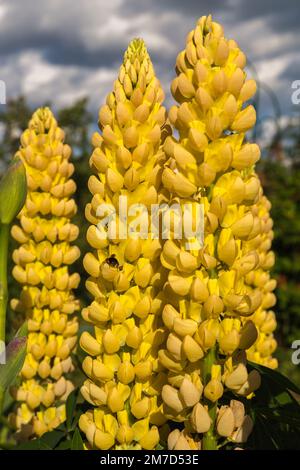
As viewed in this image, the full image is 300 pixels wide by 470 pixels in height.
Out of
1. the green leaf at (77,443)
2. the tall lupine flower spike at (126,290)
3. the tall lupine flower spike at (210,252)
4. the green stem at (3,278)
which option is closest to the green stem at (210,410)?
the tall lupine flower spike at (210,252)

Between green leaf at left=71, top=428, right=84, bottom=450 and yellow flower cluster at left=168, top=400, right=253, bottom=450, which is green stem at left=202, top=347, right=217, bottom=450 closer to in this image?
yellow flower cluster at left=168, top=400, right=253, bottom=450

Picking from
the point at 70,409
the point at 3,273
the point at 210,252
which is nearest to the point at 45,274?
the point at 70,409

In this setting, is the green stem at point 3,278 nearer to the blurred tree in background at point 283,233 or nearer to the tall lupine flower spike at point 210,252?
the tall lupine flower spike at point 210,252

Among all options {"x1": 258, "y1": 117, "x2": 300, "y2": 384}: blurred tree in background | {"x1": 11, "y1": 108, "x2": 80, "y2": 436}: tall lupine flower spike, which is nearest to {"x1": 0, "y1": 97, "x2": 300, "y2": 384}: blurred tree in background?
{"x1": 258, "y1": 117, "x2": 300, "y2": 384}: blurred tree in background

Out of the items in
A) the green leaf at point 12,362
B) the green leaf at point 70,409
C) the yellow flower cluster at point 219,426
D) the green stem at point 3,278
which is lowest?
the green leaf at point 70,409

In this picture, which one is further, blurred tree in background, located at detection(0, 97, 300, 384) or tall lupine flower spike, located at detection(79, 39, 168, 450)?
blurred tree in background, located at detection(0, 97, 300, 384)
